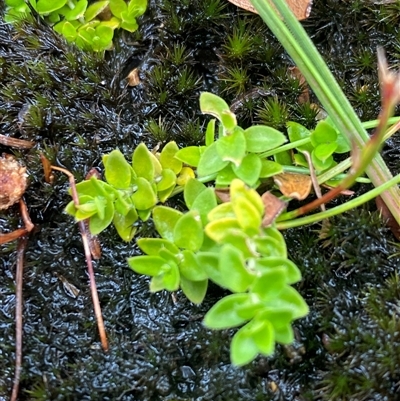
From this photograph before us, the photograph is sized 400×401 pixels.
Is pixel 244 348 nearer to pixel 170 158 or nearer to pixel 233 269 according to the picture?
pixel 233 269

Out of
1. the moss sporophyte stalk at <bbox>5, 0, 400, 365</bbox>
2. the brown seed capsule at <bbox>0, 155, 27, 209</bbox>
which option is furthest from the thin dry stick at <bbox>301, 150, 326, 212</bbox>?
the brown seed capsule at <bbox>0, 155, 27, 209</bbox>

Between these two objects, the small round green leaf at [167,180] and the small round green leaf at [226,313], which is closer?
the small round green leaf at [226,313]

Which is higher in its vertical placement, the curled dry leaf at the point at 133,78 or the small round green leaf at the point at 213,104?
the curled dry leaf at the point at 133,78

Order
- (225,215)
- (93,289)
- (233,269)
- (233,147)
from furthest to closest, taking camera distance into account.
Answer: (93,289) < (233,147) < (225,215) < (233,269)

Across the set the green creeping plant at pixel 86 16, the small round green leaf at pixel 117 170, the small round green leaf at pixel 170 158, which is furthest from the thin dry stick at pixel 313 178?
the green creeping plant at pixel 86 16

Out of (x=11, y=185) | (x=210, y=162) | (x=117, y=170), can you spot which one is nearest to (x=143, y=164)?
(x=117, y=170)

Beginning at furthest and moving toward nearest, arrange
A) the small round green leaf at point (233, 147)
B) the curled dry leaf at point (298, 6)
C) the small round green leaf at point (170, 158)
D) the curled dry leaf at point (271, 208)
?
the curled dry leaf at point (298, 6), the small round green leaf at point (170, 158), the small round green leaf at point (233, 147), the curled dry leaf at point (271, 208)

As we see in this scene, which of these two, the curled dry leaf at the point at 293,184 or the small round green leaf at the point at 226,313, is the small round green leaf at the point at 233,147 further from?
the small round green leaf at the point at 226,313
